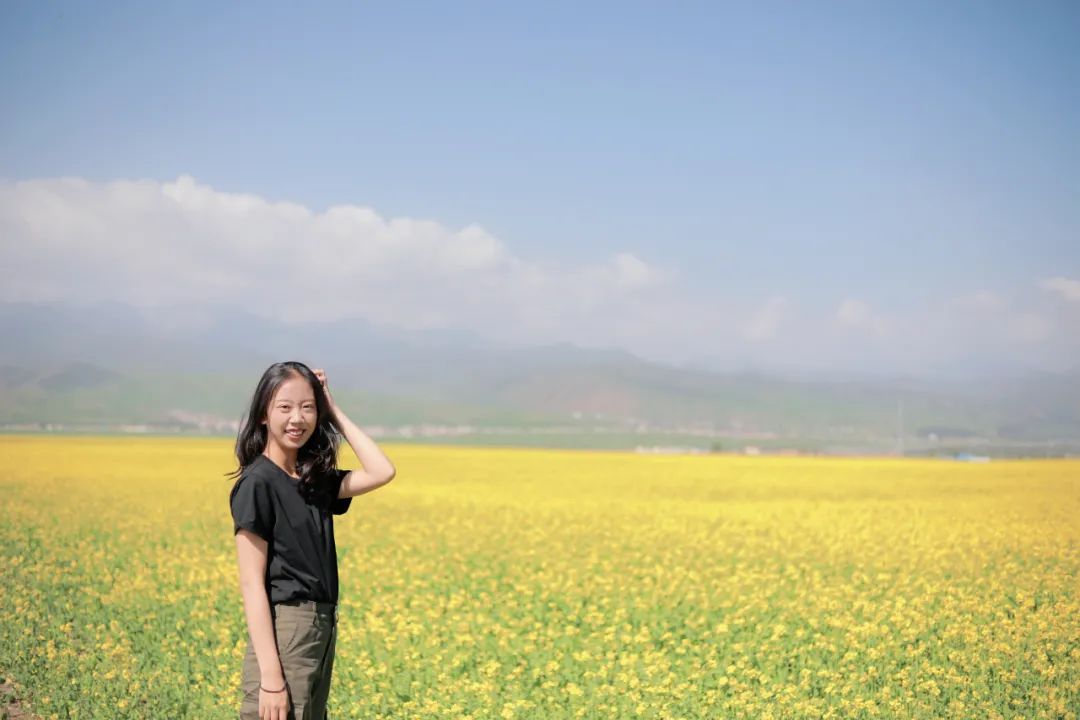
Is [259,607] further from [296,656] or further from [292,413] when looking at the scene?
[292,413]

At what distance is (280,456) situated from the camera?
4.76 meters

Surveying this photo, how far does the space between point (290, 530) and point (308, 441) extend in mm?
466

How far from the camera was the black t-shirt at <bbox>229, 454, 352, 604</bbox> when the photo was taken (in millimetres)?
4508

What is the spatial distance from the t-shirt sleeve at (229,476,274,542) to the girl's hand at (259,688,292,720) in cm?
61

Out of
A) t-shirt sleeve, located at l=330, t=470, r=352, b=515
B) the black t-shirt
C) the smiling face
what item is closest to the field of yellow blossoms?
t-shirt sleeve, located at l=330, t=470, r=352, b=515

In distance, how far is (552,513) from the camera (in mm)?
20125

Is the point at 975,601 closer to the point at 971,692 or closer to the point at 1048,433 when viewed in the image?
the point at 971,692

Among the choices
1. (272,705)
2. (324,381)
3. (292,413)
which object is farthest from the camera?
(324,381)

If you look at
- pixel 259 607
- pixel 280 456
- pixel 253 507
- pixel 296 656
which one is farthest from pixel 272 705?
pixel 280 456

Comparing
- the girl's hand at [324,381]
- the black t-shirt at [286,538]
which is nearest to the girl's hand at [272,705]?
the black t-shirt at [286,538]

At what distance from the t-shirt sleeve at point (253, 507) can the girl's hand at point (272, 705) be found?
0.61 meters

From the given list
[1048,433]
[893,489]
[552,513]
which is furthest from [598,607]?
[1048,433]

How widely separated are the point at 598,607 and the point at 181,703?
179 inches

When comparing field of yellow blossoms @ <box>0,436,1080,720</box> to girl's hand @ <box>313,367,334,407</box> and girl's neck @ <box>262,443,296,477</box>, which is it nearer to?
girl's neck @ <box>262,443,296,477</box>
